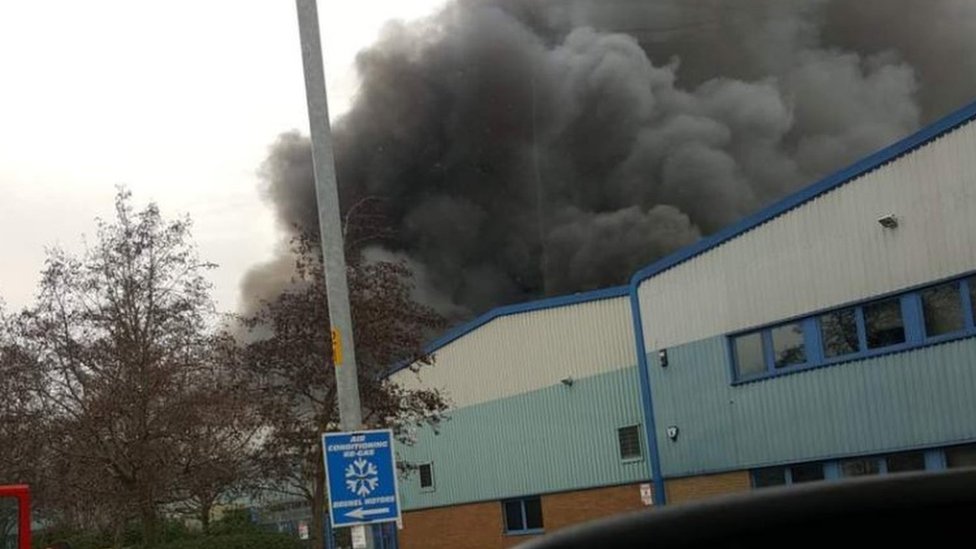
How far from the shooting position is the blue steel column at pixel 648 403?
24203mm

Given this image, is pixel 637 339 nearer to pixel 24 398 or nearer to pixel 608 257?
pixel 24 398

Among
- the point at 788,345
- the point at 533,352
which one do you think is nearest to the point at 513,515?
the point at 533,352

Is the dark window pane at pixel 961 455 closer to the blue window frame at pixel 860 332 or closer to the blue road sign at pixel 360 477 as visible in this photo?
the blue window frame at pixel 860 332

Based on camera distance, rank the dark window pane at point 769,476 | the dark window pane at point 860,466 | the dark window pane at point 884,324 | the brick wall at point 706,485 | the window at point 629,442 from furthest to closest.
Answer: the window at point 629,442 → the brick wall at point 706,485 → the dark window pane at point 769,476 → the dark window pane at point 860,466 → the dark window pane at point 884,324

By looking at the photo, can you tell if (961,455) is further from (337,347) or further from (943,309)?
(337,347)

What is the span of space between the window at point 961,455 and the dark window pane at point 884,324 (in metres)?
1.80

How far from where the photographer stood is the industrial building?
55.2 ft

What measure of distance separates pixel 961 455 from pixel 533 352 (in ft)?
45.4

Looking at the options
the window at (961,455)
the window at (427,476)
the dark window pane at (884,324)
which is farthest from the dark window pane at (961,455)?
the window at (427,476)

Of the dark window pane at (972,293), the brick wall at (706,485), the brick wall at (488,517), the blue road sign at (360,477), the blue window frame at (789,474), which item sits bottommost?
the brick wall at (488,517)

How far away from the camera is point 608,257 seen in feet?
179

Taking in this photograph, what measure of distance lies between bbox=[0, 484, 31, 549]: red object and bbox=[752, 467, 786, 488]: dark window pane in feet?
43.7

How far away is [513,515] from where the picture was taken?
100 ft

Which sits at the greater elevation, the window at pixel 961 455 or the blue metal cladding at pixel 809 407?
the blue metal cladding at pixel 809 407
